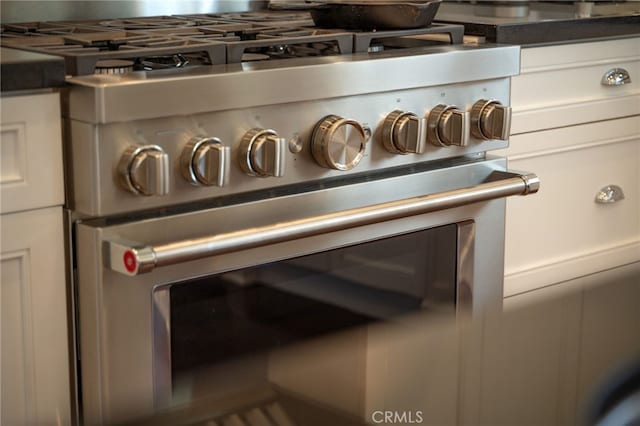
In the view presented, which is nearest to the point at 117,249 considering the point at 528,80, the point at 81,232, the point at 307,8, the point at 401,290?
the point at 81,232

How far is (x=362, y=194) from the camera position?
57.6 inches

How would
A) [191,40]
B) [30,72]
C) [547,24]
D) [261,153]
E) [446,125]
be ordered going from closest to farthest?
1. [30,72]
2. [261,153]
3. [191,40]
4. [446,125]
5. [547,24]

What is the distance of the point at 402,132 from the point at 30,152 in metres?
0.54

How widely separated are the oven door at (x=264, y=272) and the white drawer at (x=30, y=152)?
68mm

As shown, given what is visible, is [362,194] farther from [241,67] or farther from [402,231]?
[241,67]

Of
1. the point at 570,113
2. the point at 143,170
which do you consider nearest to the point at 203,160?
the point at 143,170

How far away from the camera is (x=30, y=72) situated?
116cm

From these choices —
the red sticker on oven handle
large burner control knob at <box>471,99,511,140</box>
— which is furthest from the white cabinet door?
large burner control knob at <box>471,99,511,140</box>

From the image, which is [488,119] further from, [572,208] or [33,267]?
[33,267]

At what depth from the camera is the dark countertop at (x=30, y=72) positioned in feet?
3.78

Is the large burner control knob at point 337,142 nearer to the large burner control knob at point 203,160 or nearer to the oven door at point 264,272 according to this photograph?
the oven door at point 264,272

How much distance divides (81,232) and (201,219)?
149mm

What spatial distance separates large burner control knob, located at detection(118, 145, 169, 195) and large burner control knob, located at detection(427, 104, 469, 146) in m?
0.48

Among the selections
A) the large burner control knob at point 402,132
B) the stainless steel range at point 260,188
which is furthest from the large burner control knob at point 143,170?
the large burner control knob at point 402,132
